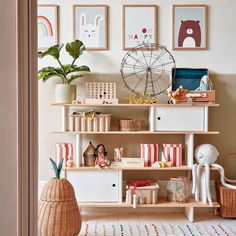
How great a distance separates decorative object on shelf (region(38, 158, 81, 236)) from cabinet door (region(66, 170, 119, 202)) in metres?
0.58

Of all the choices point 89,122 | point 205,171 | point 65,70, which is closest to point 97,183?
point 89,122

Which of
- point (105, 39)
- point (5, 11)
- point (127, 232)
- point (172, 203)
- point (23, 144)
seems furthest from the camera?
point (105, 39)

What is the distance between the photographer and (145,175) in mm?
3668

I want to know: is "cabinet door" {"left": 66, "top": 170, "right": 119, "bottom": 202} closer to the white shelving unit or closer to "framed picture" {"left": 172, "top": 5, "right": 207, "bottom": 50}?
the white shelving unit

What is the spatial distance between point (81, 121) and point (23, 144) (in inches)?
86.5

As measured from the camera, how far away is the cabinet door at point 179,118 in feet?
10.9

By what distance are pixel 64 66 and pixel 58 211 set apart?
1375 millimetres

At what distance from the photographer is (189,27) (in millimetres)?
3596

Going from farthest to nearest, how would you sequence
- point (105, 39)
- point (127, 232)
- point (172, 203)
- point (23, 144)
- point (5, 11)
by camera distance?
point (105, 39)
point (172, 203)
point (127, 232)
point (23, 144)
point (5, 11)

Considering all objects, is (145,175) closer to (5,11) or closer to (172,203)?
(172,203)

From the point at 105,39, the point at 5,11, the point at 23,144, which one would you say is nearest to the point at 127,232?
the point at 105,39

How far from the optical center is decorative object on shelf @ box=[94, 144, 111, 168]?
3.34 meters

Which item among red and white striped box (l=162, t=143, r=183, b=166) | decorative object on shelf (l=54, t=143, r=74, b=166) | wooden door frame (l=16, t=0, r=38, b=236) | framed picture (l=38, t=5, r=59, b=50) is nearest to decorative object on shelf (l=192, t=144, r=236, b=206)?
red and white striped box (l=162, t=143, r=183, b=166)

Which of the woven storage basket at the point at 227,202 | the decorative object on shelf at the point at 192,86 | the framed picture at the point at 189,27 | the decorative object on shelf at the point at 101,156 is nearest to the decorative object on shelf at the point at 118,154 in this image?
the decorative object on shelf at the point at 101,156
